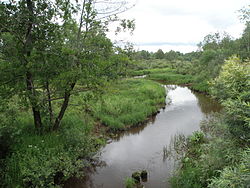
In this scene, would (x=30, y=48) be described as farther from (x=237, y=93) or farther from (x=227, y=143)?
(x=227, y=143)

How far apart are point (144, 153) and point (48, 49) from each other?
5.84 metres

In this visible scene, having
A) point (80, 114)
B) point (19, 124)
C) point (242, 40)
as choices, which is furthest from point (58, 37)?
point (242, 40)

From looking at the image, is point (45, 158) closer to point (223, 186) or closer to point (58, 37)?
point (58, 37)

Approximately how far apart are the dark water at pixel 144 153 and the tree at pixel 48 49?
3158 mm

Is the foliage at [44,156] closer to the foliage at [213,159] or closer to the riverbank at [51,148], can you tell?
the riverbank at [51,148]

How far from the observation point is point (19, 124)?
6.50 meters

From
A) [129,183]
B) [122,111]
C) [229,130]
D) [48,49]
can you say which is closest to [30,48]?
[48,49]

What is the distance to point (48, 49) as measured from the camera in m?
5.50

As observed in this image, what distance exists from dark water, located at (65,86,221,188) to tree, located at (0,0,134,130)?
3.16 meters

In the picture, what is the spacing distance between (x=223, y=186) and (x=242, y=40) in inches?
761

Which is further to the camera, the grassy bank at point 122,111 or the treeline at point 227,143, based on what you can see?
the grassy bank at point 122,111

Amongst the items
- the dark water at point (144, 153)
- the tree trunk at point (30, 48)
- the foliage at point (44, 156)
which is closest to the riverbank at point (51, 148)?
the foliage at point (44, 156)

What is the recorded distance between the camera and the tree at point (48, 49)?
5086 mm

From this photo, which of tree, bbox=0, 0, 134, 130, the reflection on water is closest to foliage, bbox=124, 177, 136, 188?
tree, bbox=0, 0, 134, 130
